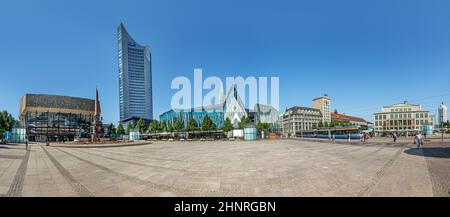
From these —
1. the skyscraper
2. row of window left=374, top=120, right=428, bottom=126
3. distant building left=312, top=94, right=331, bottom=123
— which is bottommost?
row of window left=374, top=120, right=428, bottom=126

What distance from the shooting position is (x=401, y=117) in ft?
364

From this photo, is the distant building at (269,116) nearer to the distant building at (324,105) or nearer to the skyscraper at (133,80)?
the distant building at (324,105)

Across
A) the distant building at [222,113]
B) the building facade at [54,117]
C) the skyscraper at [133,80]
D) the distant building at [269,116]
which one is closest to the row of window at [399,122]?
the distant building at [269,116]

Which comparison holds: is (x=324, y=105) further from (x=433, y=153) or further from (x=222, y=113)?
(x=433, y=153)

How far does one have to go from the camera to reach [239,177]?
8.34 metres

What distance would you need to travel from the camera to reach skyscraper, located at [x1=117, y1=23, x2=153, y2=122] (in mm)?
174125

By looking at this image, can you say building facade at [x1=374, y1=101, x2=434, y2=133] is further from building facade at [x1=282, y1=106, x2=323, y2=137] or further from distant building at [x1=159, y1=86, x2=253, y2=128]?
distant building at [x1=159, y1=86, x2=253, y2=128]

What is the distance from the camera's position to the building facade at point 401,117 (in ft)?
351

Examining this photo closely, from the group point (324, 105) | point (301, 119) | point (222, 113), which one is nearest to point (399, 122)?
point (324, 105)

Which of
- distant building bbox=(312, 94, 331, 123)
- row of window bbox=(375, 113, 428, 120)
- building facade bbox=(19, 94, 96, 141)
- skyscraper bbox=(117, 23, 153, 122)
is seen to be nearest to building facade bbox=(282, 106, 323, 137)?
distant building bbox=(312, 94, 331, 123)

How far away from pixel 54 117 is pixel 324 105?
160918 mm

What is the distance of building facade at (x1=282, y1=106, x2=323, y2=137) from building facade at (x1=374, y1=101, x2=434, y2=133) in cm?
3225
